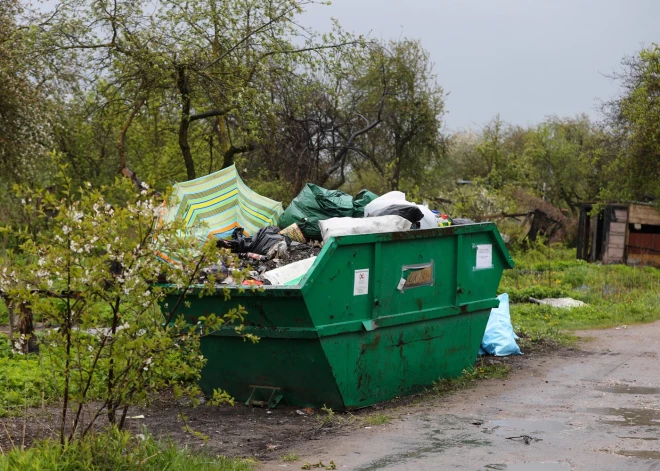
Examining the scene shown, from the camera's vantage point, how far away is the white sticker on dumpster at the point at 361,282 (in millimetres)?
6922

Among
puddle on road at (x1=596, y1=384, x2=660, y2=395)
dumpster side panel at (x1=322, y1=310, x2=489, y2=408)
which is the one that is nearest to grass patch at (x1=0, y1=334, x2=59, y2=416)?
dumpster side panel at (x1=322, y1=310, x2=489, y2=408)

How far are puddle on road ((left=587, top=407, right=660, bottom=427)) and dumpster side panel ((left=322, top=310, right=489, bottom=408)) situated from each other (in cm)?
148

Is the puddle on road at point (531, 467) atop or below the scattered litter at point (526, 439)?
below

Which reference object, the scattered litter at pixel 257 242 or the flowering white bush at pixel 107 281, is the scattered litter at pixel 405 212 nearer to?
Answer: the scattered litter at pixel 257 242

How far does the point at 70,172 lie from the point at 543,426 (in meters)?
16.4

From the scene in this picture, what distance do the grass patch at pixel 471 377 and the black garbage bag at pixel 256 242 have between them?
6.23 ft

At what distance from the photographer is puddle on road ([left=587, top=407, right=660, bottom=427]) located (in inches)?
257

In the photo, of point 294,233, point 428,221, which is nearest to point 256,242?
point 294,233

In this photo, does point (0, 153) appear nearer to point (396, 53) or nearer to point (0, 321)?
point (0, 321)

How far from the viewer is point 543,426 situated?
6.37 m

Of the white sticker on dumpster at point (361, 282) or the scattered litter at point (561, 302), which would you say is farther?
the scattered litter at point (561, 302)

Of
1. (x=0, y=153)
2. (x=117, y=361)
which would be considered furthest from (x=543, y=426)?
(x=0, y=153)

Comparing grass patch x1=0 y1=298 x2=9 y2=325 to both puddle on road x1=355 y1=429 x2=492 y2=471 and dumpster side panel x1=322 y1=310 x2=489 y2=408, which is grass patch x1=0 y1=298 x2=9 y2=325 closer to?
A: dumpster side panel x1=322 y1=310 x2=489 y2=408

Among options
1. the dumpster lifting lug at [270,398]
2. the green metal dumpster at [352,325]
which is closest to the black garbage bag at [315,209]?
the green metal dumpster at [352,325]
